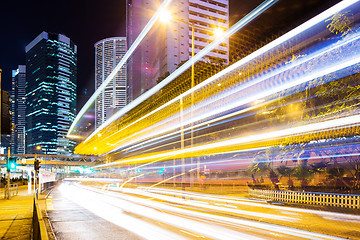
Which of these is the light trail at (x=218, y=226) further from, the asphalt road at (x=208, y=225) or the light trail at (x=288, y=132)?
the light trail at (x=288, y=132)

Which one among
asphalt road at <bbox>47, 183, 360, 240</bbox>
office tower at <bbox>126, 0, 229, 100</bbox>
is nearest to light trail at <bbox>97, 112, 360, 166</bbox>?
asphalt road at <bbox>47, 183, 360, 240</bbox>

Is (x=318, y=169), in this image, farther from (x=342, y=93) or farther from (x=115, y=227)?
(x=115, y=227)

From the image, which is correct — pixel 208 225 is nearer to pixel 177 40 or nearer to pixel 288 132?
pixel 288 132

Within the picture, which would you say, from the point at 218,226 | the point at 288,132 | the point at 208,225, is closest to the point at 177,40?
the point at 288,132

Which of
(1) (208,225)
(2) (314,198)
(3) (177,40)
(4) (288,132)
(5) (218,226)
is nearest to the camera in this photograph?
(5) (218,226)

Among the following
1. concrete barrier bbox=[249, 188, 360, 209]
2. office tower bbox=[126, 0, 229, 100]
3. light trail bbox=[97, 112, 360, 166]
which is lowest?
concrete barrier bbox=[249, 188, 360, 209]

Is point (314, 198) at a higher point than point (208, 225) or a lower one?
lower

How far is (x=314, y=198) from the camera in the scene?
55.4ft

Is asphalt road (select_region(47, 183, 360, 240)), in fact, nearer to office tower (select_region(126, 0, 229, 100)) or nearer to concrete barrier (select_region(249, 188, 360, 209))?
concrete barrier (select_region(249, 188, 360, 209))

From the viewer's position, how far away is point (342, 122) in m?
14.3

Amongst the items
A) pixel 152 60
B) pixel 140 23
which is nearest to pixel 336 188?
pixel 152 60

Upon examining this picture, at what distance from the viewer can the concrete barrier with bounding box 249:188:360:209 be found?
1492 cm

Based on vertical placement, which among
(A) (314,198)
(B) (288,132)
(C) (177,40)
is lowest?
(A) (314,198)

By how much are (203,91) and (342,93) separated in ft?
43.1
